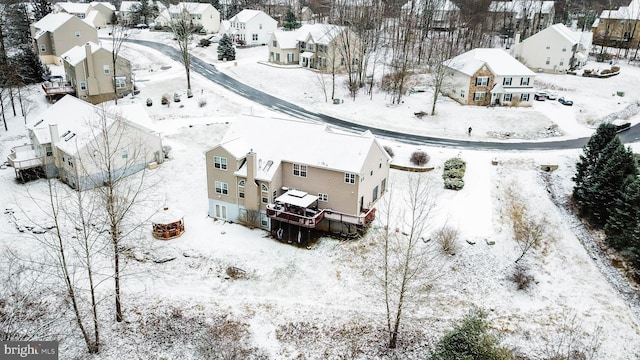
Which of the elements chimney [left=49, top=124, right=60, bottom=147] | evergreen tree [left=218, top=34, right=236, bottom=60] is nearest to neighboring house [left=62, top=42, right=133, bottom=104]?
chimney [left=49, top=124, right=60, bottom=147]

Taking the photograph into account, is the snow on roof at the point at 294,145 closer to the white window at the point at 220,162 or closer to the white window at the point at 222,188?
the white window at the point at 220,162

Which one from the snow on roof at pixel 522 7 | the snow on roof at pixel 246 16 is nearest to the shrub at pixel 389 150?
the snow on roof at pixel 246 16

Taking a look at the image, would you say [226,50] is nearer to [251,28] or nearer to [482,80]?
[251,28]

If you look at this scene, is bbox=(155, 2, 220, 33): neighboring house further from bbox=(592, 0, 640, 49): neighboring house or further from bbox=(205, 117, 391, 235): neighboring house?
bbox=(592, 0, 640, 49): neighboring house

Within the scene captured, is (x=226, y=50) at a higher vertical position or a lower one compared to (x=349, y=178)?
higher

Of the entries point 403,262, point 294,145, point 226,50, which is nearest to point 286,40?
point 226,50

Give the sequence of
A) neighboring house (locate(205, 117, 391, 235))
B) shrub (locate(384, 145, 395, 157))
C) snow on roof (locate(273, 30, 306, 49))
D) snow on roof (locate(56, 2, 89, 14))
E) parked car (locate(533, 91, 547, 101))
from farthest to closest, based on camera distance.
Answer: snow on roof (locate(56, 2, 89, 14))
snow on roof (locate(273, 30, 306, 49))
parked car (locate(533, 91, 547, 101))
shrub (locate(384, 145, 395, 157))
neighboring house (locate(205, 117, 391, 235))
